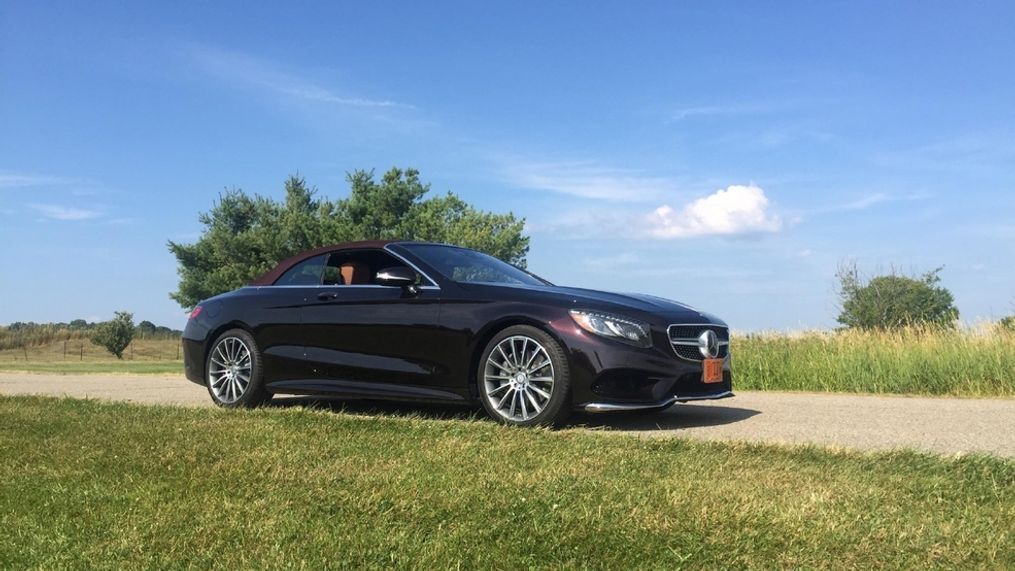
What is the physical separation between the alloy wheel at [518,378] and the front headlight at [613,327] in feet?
1.15

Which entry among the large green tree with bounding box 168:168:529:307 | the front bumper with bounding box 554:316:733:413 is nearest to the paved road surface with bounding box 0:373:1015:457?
the front bumper with bounding box 554:316:733:413

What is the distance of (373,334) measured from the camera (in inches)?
281

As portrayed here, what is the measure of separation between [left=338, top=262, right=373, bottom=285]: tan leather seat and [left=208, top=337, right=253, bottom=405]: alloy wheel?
1120 mm

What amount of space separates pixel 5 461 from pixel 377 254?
3443mm

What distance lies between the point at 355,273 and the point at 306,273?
1.78 feet

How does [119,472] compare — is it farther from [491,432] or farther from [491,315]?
[491,315]

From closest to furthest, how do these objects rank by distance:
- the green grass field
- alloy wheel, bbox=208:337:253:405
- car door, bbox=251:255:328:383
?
car door, bbox=251:255:328:383
alloy wheel, bbox=208:337:253:405
the green grass field

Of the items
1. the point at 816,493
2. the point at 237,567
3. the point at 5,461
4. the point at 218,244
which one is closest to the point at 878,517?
the point at 816,493

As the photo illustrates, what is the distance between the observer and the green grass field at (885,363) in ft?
37.6

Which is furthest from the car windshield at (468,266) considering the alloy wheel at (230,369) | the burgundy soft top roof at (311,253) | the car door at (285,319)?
the alloy wheel at (230,369)

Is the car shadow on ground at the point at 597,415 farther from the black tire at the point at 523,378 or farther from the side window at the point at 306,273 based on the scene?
the side window at the point at 306,273

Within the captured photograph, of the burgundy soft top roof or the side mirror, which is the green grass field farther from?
the side mirror

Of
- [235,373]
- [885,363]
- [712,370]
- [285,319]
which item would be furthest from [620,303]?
[885,363]

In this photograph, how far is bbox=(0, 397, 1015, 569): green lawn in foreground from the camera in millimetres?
3156
